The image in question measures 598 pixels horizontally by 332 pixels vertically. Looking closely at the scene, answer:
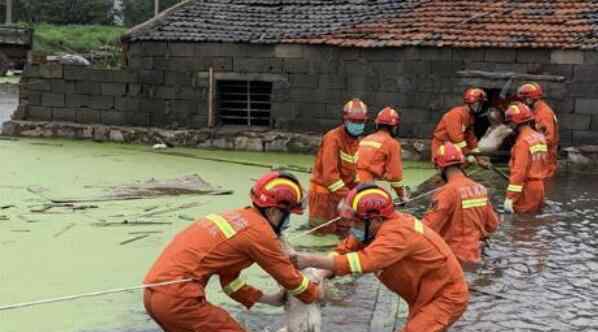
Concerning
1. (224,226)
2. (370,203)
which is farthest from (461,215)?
(224,226)

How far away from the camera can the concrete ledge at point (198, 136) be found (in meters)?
17.8

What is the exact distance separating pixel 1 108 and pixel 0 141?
33.3ft

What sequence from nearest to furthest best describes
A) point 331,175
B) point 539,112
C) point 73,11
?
point 331,175 < point 539,112 < point 73,11

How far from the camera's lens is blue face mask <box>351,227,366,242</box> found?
5616 millimetres

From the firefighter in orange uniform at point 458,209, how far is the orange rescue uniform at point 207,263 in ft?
9.52

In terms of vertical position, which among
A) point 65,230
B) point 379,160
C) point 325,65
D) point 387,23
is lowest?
point 65,230

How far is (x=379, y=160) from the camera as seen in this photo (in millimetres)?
9430

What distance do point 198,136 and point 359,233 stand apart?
1329cm

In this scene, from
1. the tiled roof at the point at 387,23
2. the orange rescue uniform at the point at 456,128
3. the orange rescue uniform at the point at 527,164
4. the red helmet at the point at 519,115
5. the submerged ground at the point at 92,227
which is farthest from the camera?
the tiled roof at the point at 387,23

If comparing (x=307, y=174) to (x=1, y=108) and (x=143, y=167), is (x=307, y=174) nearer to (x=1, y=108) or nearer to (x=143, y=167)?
(x=143, y=167)

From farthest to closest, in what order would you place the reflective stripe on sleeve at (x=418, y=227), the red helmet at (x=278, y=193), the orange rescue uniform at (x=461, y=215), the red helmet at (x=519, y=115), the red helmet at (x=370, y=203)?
the red helmet at (x=519, y=115), the orange rescue uniform at (x=461, y=215), the reflective stripe on sleeve at (x=418, y=227), the red helmet at (x=370, y=203), the red helmet at (x=278, y=193)

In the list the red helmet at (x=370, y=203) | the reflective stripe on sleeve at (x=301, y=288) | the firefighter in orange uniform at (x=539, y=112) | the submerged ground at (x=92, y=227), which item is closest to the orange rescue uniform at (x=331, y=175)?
the submerged ground at (x=92, y=227)

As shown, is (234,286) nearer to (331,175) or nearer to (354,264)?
(354,264)

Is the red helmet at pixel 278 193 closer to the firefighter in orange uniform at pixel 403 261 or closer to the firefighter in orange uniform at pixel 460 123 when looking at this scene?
the firefighter in orange uniform at pixel 403 261
